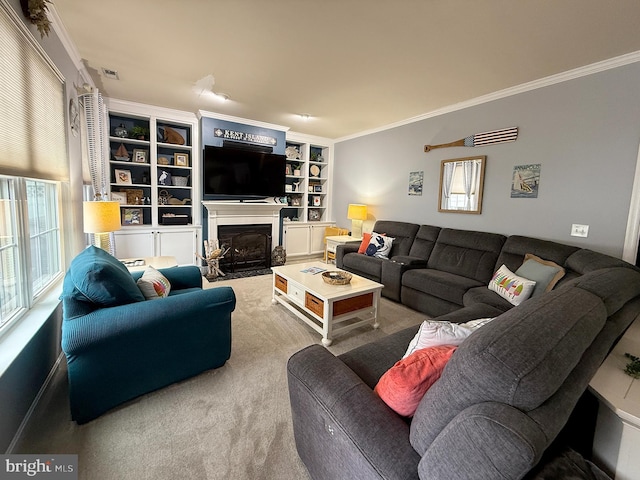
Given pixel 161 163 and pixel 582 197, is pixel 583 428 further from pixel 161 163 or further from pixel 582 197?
pixel 161 163

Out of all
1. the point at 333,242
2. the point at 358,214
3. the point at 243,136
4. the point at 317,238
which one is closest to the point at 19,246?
the point at 243,136

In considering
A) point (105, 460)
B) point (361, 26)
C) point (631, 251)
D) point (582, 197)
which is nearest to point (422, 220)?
point (582, 197)

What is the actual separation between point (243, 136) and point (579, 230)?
181 inches

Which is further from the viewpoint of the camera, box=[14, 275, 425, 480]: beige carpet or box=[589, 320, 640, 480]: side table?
box=[14, 275, 425, 480]: beige carpet

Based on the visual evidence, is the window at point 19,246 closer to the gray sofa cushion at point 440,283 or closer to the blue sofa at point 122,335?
the blue sofa at point 122,335

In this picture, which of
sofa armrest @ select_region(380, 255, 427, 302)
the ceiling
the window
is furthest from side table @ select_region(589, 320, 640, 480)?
the window

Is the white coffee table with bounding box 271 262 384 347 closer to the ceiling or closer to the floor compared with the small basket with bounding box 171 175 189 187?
closer to the floor

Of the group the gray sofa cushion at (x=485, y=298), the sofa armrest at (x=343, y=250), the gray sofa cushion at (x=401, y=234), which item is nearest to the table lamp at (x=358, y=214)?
the gray sofa cushion at (x=401, y=234)

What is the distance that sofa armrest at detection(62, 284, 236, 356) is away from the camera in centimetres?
150

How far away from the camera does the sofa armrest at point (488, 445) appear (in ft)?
2.07

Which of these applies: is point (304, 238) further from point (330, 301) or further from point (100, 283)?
point (100, 283)

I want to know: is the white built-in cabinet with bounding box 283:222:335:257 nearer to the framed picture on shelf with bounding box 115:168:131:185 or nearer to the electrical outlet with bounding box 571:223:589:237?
the framed picture on shelf with bounding box 115:168:131:185

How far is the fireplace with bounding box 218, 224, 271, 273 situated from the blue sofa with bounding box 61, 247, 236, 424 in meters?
2.81

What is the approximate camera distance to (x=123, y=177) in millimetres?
4332
